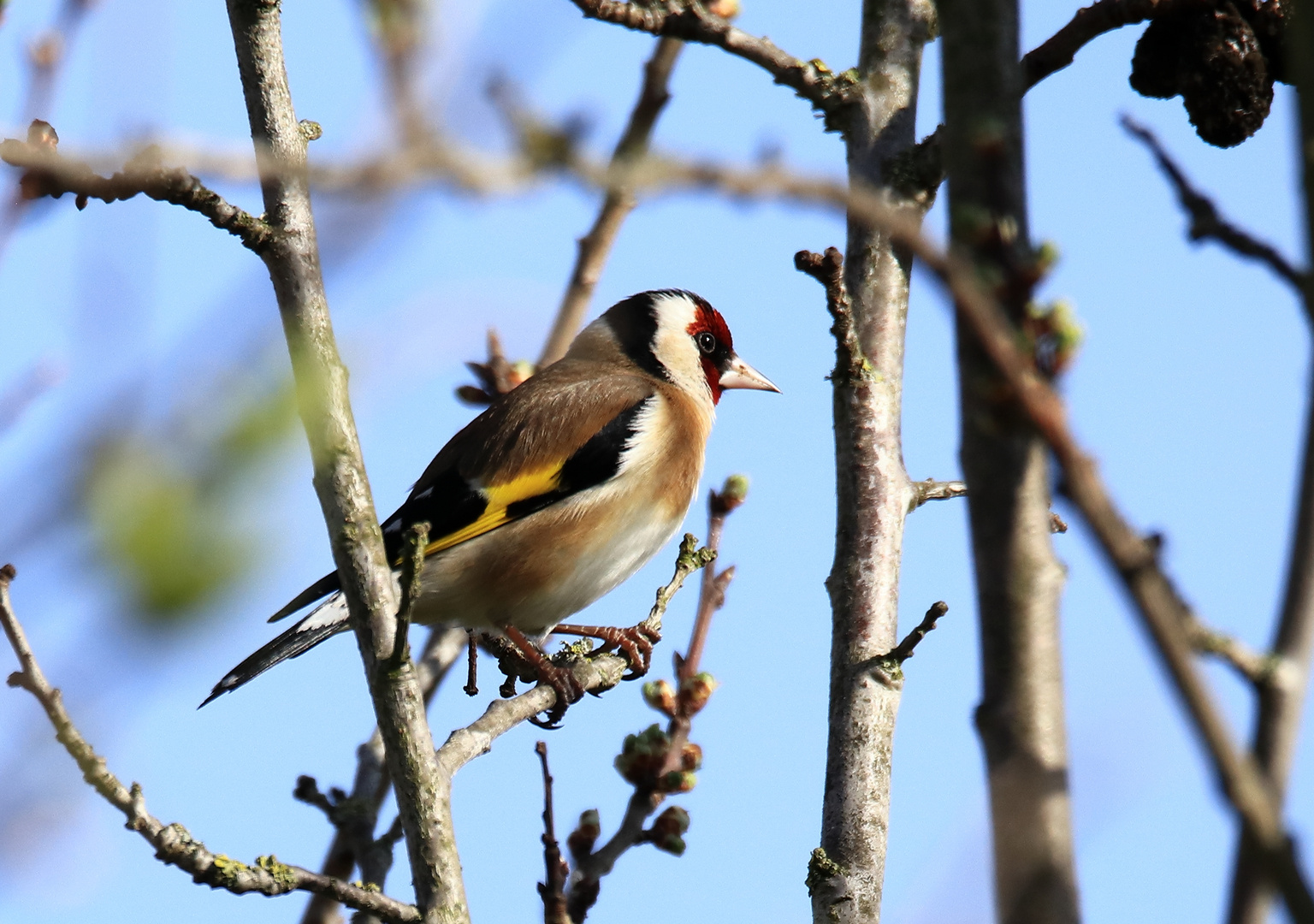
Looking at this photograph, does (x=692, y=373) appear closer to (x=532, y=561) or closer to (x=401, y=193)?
(x=532, y=561)

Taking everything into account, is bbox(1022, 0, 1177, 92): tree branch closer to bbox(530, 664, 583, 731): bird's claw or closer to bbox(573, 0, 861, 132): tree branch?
bbox(573, 0, 861, 132): tree branch

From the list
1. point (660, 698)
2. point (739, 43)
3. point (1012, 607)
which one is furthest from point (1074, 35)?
point (1012, 607)

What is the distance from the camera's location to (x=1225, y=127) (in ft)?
12.1

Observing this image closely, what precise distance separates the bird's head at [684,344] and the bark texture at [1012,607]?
17.2 ft

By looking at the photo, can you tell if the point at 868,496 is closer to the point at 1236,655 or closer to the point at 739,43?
the point at 739,43

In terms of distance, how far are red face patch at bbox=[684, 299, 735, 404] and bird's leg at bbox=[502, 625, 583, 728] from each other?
95.4 inches

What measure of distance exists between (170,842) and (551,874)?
815mm

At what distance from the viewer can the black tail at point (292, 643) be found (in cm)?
516

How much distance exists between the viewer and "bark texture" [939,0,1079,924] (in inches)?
68.7

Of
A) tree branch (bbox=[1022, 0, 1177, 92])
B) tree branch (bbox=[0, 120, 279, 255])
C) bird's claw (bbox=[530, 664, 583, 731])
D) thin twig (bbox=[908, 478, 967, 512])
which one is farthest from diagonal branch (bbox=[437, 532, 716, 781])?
tree branch (bbox=[1022, 0, 1177, 92])

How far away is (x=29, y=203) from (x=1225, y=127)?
9.77ft

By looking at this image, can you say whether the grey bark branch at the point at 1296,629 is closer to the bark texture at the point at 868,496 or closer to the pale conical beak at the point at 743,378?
the bark texture at the point at 868,496

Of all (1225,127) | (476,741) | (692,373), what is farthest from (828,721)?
(692,373)

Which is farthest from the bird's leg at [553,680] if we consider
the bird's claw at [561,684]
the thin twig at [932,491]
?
the thin twig at [932,491]
